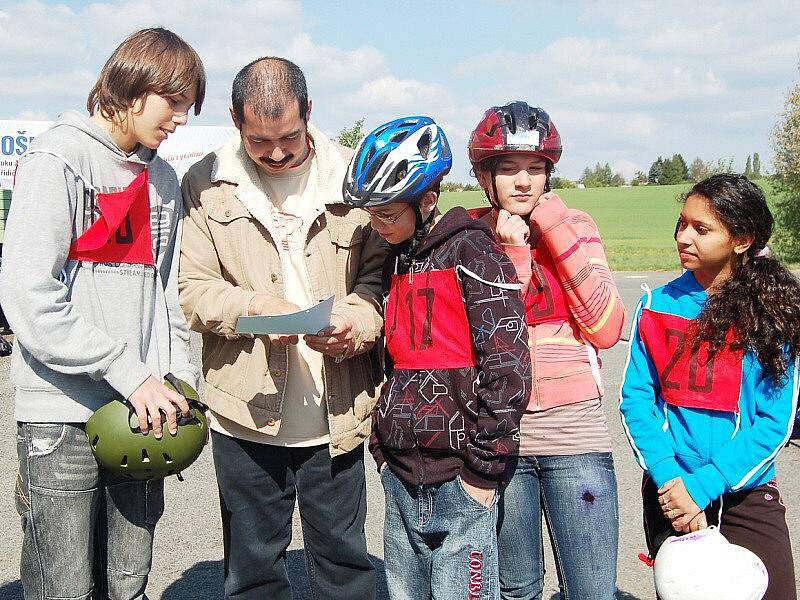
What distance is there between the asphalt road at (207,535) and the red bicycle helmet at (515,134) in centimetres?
129

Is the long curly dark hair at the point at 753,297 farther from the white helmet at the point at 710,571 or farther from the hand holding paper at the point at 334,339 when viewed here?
the hand holding paper at the point at 334,339

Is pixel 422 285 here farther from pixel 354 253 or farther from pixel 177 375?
pixel 177 375

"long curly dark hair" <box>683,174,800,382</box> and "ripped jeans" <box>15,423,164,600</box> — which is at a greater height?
"long curly dark hair" <box>683,174,800,382</box>

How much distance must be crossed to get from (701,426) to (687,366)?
0.23 metres

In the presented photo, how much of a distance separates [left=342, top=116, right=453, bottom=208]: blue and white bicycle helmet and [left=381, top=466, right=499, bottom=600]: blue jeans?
3.37 feet

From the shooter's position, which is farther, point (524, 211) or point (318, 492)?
point (318, 492)

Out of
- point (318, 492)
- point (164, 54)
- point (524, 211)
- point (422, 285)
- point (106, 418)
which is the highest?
point (164, 54)

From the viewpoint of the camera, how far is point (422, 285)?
2.99 meters

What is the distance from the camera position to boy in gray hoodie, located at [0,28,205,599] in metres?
2.74

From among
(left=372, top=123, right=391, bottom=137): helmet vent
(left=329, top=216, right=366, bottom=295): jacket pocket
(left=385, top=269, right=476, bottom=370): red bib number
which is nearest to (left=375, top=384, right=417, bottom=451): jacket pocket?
(left=385, top=269, right=476, bottom=370): red bib number

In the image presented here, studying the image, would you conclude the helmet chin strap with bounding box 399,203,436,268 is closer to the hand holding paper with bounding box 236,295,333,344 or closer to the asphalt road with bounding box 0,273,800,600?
the hand holding paper with bounding box 236,295,333,344

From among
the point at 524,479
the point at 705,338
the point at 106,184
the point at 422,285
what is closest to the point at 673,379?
the point at 705,338

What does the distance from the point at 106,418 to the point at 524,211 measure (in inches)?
67.3

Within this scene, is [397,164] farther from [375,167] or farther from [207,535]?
[207,535]
